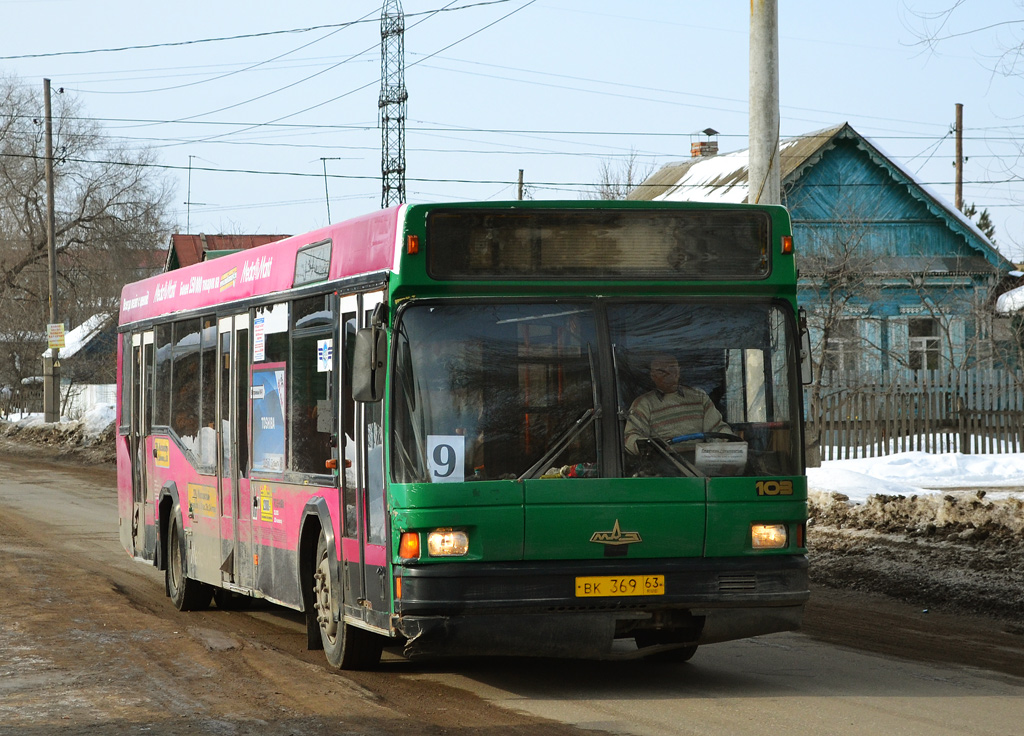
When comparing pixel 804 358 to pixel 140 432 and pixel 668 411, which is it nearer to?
pixel 668 411

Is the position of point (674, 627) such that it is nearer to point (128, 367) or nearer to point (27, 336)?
point (128, 367)

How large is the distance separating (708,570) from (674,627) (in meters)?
0.45

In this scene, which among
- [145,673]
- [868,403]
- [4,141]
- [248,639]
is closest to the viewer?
[145,673]

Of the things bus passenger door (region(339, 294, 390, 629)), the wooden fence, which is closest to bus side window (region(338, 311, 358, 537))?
bus passenger door (region(339, 294, 390, 629))

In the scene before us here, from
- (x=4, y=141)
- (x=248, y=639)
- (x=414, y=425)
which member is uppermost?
(x=4, y=141)

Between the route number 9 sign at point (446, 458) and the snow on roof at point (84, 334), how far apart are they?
49.3 meters

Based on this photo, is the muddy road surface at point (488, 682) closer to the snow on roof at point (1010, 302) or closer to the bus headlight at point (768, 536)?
the bus headlight at point (768, 536)

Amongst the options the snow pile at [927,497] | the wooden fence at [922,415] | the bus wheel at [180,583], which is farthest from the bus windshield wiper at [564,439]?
the wooden fence at [922,415]

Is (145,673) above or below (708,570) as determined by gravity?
below

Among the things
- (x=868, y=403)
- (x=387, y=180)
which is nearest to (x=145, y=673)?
(x=868, y=403)

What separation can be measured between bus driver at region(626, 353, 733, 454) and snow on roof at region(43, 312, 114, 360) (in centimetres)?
4953

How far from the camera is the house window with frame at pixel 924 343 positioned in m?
37.7

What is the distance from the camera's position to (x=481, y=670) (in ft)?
29.1

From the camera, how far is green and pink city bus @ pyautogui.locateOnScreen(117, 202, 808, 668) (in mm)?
7500
